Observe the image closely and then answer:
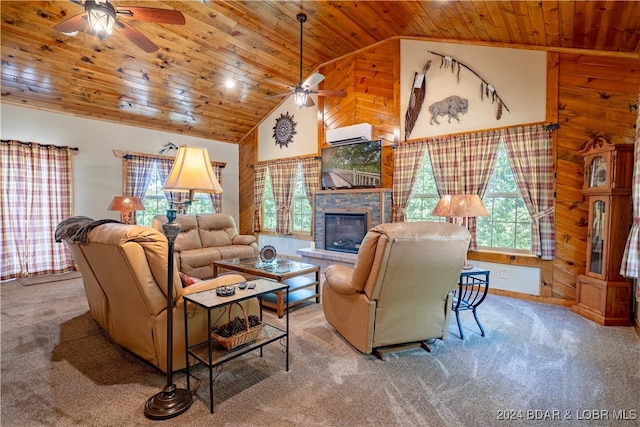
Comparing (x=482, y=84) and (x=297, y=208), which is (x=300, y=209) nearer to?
(x=297, y=208)

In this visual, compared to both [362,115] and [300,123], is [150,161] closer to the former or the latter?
[300,123]

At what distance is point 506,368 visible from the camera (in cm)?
237

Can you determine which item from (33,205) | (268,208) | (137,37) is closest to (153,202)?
(33,205)

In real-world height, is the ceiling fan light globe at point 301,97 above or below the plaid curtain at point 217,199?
above

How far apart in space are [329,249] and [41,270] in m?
4.57

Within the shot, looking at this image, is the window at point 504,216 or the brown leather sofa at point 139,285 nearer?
the brown leather sofa at point 139,285

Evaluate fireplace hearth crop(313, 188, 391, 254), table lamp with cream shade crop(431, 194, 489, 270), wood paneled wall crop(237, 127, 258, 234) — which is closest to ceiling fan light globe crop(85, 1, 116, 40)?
table lamp with cream shade crop(431, 194, 489, 270)

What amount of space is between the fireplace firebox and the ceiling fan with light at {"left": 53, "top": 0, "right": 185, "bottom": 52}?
12.1 feet

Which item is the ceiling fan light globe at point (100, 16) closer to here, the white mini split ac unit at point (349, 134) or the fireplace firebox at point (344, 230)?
the white mini split ac unit at point (349, 134)

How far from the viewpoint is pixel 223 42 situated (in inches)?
186

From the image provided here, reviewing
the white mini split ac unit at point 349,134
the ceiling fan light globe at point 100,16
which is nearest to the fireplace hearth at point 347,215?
the white mini split ac unit at point 349,134

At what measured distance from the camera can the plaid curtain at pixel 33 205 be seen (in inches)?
185

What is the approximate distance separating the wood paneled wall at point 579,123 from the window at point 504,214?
388 mm

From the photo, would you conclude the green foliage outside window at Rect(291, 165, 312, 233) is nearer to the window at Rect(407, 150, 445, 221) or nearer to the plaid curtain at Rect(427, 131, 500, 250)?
the window at Rect(407, 150, 445, 221)
